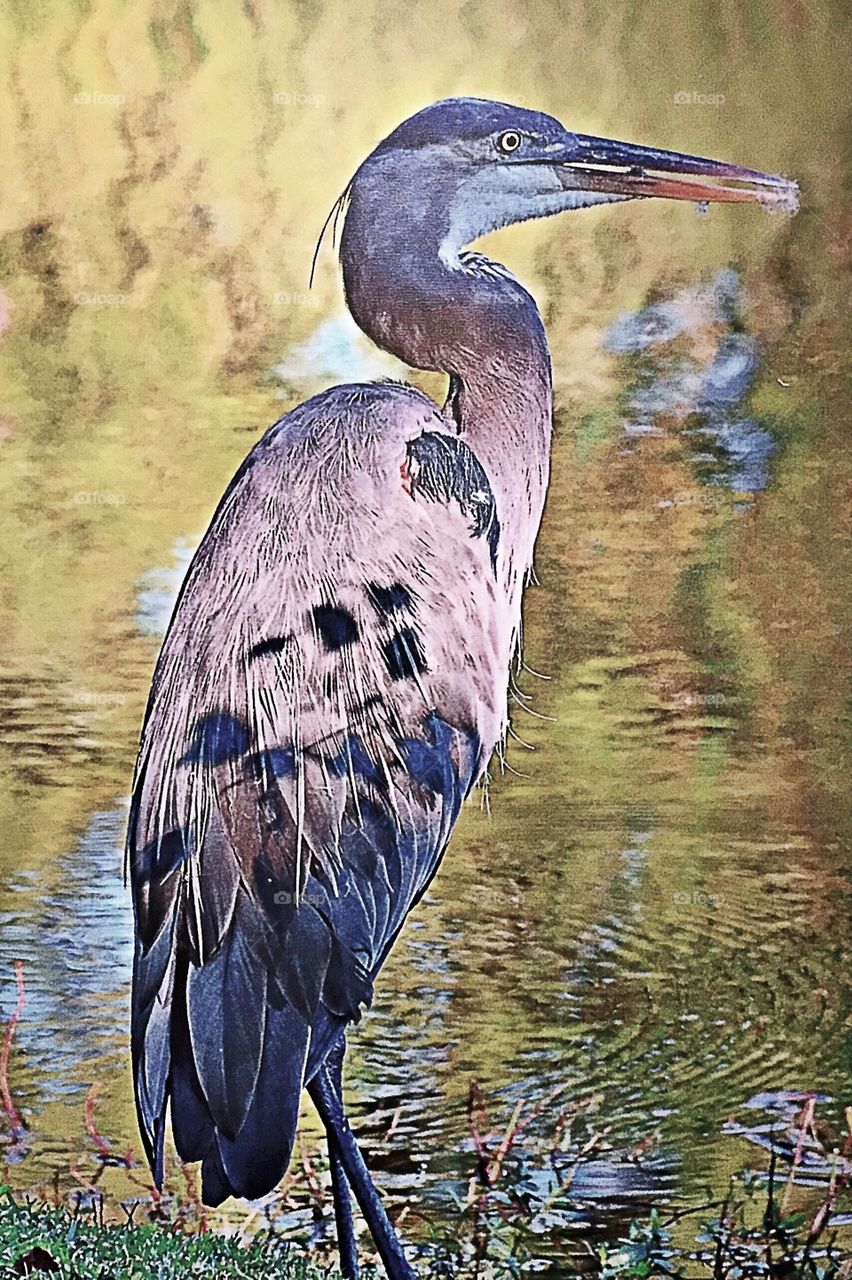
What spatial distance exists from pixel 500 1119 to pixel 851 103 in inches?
76.2

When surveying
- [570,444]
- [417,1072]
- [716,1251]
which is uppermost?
[570,444]

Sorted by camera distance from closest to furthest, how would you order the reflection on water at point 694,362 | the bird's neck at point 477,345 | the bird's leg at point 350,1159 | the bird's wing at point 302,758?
1. the bird's wing at point 302,758
2. the bird's leg at point 350,1159
3. the bird's neck at point 477,345
4. the reflection on water at point 694,362

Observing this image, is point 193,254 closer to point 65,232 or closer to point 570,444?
point 65,232

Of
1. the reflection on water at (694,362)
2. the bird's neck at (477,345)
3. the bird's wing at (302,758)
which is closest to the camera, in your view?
the bird's wing at (302,758)

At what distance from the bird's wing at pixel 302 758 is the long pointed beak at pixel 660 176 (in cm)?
49

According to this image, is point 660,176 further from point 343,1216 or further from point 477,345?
point 343,1216

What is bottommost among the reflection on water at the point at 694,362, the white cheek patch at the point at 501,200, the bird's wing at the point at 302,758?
the bird's wing at the point at 302,758

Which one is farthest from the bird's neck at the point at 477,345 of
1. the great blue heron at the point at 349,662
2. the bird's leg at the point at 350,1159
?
the bird's leg at the point at 350,1159

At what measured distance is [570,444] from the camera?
107 inches

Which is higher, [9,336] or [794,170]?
[794,170]

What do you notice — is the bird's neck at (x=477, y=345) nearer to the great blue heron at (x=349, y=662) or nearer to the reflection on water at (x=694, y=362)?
the great blue heron at (x=349, y=662)

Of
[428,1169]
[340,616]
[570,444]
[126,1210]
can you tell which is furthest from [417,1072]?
[570,444]

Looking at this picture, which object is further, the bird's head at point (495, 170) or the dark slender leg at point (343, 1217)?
the bird's head at point (495, 170)

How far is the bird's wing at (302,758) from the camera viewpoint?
2.29 metres
